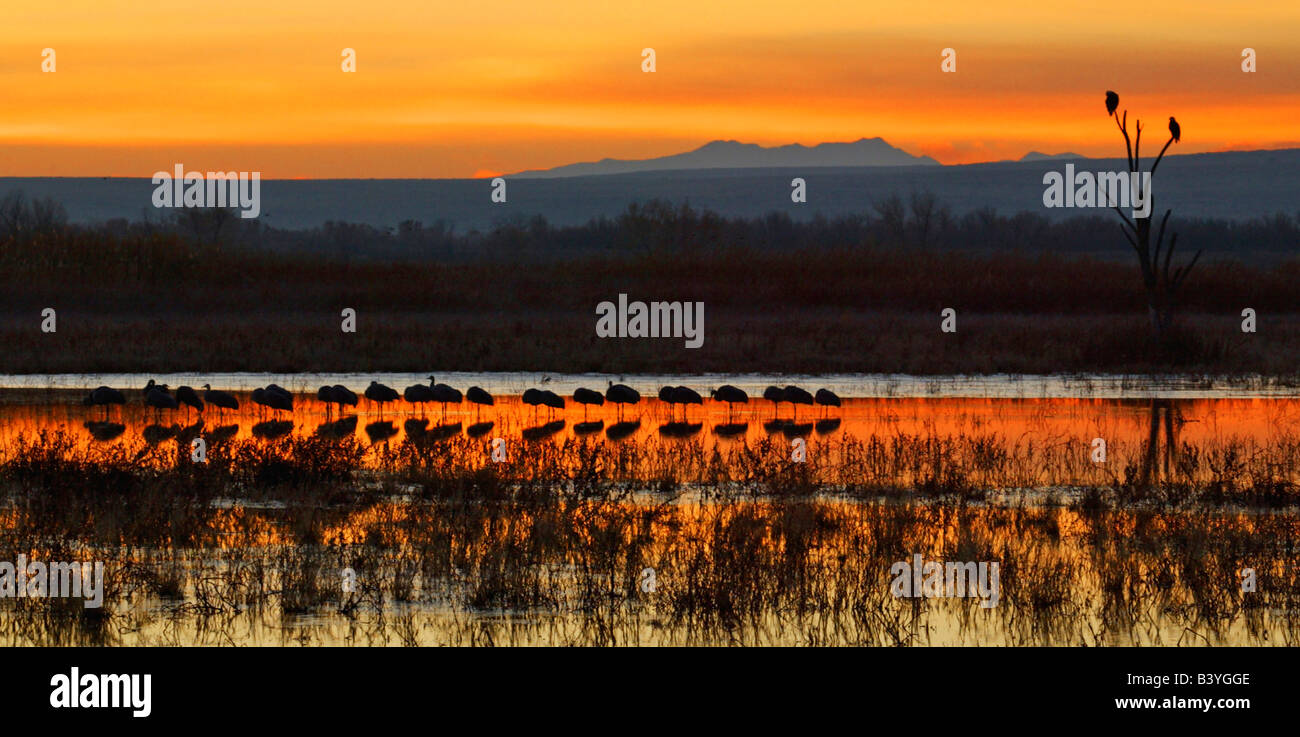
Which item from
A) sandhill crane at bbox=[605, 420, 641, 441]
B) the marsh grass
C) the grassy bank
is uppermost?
the grassy bank

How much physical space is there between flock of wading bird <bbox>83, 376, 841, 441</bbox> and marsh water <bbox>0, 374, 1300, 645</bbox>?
0.16m

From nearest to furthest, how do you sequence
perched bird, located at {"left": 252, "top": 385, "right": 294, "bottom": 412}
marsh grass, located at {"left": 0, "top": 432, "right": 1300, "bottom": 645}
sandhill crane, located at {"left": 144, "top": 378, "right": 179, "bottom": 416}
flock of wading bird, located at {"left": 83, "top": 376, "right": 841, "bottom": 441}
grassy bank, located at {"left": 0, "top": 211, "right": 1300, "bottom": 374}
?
marsh grass, located at {"left": 0, "top": 432, "right": 1300, "bottom": 645}
flock of wading bird, located at {"left": 83, "top": 376, "right": 841, "bottom": 441}
sandhill crane, located at {"left": 144, "top": 378, "right": 179, "bottom": 416}
perched bird, located at {"left": 252, "top": 385, "right": 294, "bottom": 412}
grassy bank, located at {"left": 0, "top": 211, "right": 1300, "bottom": 374}

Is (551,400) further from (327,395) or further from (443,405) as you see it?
(327,395)

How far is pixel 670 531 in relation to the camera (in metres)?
12.8

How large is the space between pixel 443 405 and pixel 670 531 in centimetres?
1051

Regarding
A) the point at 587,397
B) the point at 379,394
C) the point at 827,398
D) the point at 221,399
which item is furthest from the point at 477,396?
the point at 827,398

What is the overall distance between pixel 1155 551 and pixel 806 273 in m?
35.0

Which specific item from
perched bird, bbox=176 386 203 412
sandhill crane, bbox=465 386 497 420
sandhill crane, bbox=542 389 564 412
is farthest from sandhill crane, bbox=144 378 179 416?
sandhill crane, bbox=542 389 564 412

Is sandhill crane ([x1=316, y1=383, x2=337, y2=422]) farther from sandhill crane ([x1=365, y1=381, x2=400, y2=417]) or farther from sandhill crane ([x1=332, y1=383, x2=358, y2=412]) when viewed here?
sandhill crane ([x1=365, y1=381, x2=400, y2=417])

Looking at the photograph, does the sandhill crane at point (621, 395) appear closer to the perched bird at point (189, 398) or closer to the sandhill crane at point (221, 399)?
the sandhill crane at point (221, 399)

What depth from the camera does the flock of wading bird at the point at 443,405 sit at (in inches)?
784

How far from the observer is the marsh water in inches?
392
